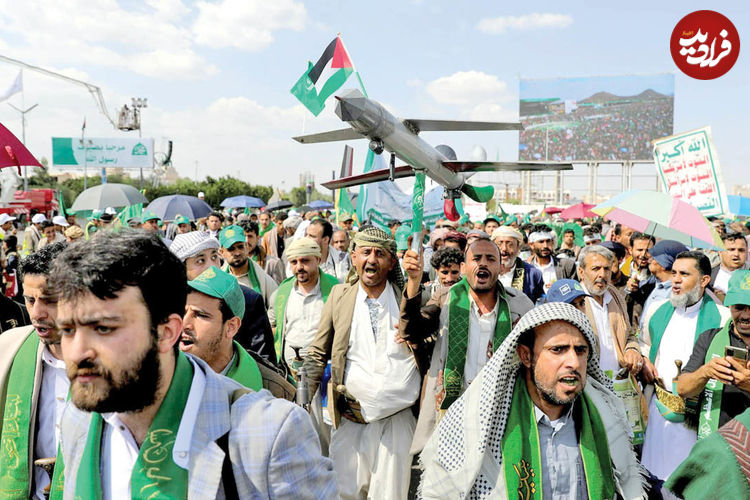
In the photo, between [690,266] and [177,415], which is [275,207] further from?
[177,415]

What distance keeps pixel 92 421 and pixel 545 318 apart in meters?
1.67

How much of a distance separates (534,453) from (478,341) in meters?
1.47

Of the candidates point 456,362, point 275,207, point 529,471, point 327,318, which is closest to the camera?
point 529,471

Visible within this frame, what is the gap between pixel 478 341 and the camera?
12.3 ft

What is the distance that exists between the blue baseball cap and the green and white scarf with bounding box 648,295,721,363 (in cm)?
58

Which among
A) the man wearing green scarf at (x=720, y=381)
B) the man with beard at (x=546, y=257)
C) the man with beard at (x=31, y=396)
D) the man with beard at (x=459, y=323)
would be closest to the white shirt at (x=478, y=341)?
the man with beard at (x=459, y=323)

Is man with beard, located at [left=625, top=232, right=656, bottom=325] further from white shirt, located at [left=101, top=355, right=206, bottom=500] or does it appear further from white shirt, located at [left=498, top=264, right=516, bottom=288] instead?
white shirt, located at [left=101, top=355, right=206, bottom=500]

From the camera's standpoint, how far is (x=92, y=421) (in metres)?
1.50

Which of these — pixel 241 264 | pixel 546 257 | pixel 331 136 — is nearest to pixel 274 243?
pixel 331 136

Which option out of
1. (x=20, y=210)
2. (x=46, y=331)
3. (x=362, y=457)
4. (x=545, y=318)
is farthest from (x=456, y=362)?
(x=20, y=210)

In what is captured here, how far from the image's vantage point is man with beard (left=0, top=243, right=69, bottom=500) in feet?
7.41

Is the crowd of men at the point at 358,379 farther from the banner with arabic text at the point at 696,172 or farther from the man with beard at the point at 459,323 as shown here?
the banner with arabic text at the point at 696,172

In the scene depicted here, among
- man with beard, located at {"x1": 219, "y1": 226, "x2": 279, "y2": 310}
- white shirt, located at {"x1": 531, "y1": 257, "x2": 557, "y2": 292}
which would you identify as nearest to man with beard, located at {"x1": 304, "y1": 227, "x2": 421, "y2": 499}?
man with beard, located at {"x1": 219, "y1": 226, "x2": 279, "y2": 310}

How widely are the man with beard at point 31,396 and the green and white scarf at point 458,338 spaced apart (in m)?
2.18
